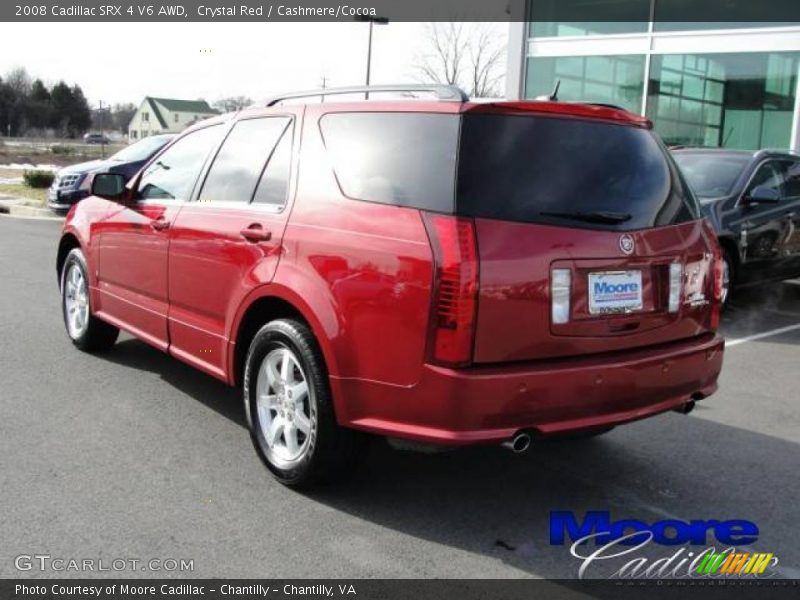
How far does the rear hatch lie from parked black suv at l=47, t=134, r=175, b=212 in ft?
39.9

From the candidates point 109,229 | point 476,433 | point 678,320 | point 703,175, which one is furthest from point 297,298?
point 703,175

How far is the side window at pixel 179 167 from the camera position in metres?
4.99

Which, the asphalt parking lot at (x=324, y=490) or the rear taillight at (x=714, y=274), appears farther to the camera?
the rear taillight at (x=714, y=274)

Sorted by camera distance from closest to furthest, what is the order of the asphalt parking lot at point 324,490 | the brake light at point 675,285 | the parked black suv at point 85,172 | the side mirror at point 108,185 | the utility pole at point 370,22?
the asphalt parking lot at point 324,490 < the brake light at point 675,285 < the side mirror at point 108,185 < the parked black suv at point 85,172 < the utility pole at point 370,22

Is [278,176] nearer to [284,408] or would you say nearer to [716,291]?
[284,408]

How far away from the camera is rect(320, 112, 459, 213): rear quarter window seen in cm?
337

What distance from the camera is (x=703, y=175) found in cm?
913

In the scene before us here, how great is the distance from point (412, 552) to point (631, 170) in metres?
1.96

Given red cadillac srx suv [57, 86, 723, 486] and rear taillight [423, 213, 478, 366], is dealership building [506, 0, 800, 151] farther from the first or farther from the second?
rear taillight [423, 213, 478, 366]

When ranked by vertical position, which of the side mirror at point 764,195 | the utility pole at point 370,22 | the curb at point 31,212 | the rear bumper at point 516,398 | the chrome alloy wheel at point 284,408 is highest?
the utility pole at point 370,22

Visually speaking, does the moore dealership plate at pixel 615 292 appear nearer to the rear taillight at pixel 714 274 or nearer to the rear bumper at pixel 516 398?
the rear bumper at pixel 516 398

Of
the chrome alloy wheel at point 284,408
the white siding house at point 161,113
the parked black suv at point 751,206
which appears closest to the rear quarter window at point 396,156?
the chrome alloy wheel at point 284,408

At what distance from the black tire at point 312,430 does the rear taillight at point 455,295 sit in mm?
655

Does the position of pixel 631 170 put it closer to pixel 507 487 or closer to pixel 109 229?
pixel 507 487
